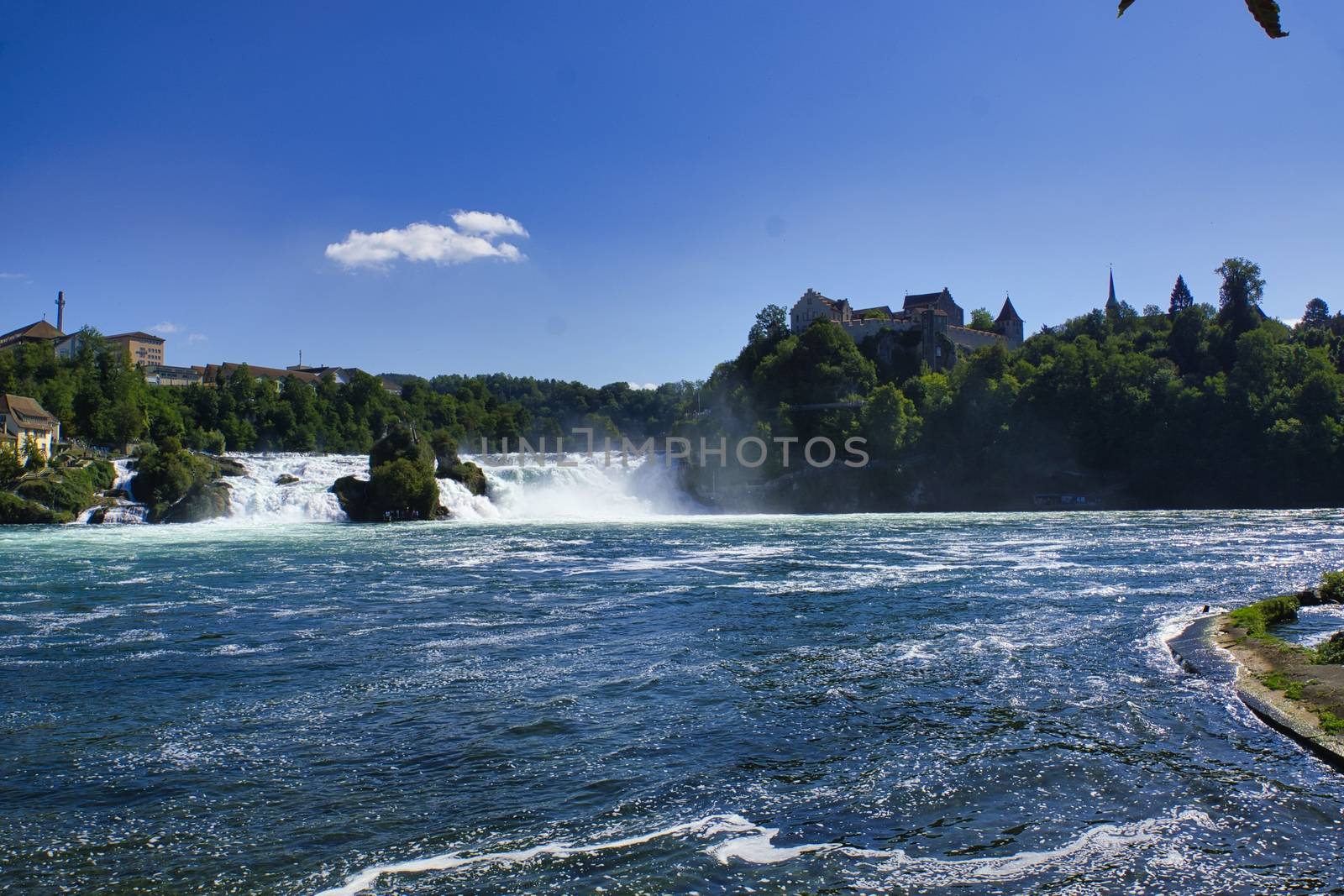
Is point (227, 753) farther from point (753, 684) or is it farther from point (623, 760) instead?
point (753, 684)

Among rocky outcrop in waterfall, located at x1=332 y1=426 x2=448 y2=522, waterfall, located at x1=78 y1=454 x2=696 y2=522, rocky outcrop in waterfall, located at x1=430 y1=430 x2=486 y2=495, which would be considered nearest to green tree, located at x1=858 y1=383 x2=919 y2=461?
waterfall, located at x1=78 y1=454 x2=696 y2=522

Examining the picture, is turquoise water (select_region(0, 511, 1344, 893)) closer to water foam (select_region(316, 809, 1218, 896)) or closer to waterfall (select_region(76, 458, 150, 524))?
water foam (select_region(316, 809, 1218, 896))

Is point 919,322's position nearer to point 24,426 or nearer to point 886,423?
point 886,423

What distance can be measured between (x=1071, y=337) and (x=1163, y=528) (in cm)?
7348

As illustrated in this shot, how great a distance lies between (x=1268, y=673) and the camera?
13.2 m

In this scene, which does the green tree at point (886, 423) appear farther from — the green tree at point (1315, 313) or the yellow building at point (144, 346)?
the yellow building at point (144, 346)

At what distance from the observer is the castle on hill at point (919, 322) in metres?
107

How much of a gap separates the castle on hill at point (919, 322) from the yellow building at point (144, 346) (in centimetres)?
11201

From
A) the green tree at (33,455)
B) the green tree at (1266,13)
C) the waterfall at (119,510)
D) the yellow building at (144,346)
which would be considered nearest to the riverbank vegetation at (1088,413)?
the waterfall at (119,510)

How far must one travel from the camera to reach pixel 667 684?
13883 millimetres

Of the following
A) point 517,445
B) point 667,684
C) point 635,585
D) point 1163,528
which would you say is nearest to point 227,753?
point 667,684

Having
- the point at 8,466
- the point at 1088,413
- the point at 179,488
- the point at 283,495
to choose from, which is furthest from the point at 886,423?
the point at 8,466

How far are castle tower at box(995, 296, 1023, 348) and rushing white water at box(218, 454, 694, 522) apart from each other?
69187mm

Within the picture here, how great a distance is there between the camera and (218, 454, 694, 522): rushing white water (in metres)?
54.4
